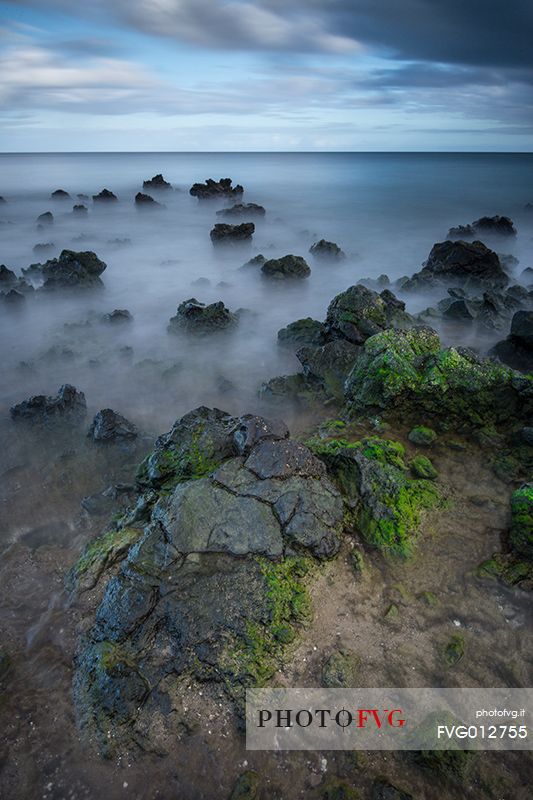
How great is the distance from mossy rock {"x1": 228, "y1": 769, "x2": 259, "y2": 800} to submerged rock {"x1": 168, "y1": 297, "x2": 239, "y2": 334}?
10.7 meters

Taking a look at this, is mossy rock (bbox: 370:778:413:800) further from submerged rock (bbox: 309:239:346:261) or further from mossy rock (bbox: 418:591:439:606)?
submerged rock (bbox: 309:239:346:261)

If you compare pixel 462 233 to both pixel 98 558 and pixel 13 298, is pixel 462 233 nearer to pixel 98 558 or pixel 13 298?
pixel 13 298

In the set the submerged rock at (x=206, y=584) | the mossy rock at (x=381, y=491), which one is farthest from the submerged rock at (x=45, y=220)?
the mossy rock at (x=381, y=491)

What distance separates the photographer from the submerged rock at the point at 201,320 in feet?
42.9

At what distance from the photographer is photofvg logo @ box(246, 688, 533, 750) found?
383cm

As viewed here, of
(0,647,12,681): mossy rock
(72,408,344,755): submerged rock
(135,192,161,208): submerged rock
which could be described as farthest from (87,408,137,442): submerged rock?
(135,192,161,208): submerged rock

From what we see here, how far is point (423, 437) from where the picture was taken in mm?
6887

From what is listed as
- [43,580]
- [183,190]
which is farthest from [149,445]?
[183,190]

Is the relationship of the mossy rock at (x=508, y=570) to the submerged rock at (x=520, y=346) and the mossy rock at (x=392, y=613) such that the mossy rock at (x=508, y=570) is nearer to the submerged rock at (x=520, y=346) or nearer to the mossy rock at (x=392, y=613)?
the mossy rock at (x=392, y=613)

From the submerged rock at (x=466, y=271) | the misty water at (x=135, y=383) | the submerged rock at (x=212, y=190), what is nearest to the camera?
the misty water at (x=135, y=383)

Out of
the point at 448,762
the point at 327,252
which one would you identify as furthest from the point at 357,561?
the point at 327,252

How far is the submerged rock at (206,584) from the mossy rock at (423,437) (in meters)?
2.07

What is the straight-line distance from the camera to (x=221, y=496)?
5.13 metres

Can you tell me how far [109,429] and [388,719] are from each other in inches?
252
